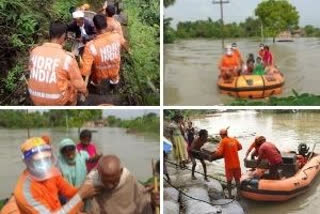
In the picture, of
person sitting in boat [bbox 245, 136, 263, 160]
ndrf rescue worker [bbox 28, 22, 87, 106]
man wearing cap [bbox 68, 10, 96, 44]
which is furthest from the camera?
person sitting in boat [bbox 245, 136, 263, 160]

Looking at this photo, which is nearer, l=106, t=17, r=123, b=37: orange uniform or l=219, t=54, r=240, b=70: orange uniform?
l=106, t=17, r=123, b=37: orange uniform

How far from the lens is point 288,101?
3465 millimetres

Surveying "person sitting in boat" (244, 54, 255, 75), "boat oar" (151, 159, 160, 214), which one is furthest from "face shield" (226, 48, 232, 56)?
"boat oar" (151, 159, 160, 214)

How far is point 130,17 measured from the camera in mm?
3561

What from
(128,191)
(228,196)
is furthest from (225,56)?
(128,191)

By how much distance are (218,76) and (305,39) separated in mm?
546

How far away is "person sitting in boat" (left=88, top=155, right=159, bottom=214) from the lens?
2889 mm

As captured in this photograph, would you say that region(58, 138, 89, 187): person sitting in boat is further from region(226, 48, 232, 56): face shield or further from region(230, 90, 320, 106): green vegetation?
region(226, 48, 232, 56): face shield

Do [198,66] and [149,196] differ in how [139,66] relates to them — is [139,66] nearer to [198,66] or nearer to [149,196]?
[198,66]

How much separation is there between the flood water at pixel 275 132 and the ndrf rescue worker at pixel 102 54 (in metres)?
0.54

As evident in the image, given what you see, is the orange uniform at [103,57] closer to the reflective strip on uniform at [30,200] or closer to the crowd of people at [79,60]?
the crowd of people at [79,60]

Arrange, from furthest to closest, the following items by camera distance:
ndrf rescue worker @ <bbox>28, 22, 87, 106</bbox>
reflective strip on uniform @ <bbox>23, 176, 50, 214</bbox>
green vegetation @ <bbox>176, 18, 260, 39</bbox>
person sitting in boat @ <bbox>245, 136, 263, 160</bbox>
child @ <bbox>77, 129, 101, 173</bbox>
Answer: green vegetation @ <bbox>176, 18, 260, 39</bbox>, person sitting in boat @ <bbox>245, 136, 263, 160</bbox>, child @ <bbox>77, 129, 101, 173</bbox>, ndrf rescue worker @ <bbox>28, 22, 87, 106</bbox>, reflective strip on uniform @ <bbox>23, 176, 50, 214</bbox>

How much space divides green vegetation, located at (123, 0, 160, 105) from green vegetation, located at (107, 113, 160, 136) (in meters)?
0.11

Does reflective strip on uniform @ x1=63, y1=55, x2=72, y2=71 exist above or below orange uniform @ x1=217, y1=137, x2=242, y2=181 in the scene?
above
